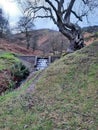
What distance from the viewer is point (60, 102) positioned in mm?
7934

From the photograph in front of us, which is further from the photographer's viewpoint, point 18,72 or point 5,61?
point 5,61

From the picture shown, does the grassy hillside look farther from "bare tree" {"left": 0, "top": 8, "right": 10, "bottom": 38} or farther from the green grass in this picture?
"bare tree" {"left": 0, "top": 8, "right": 10, "bottom": 38}

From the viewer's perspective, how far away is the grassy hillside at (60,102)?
6.98 meters

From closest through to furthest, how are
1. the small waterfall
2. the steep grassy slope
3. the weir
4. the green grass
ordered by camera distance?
1. the steep grassy slope
2. the green grass
3. the weir
4. the small waterfall

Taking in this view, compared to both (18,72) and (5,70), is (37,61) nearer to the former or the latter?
(18,72)

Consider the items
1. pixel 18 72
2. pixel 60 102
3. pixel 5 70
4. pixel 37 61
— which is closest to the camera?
pixel 60 102

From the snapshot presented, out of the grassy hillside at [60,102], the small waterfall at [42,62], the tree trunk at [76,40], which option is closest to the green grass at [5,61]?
the small waterfall at [42,62]

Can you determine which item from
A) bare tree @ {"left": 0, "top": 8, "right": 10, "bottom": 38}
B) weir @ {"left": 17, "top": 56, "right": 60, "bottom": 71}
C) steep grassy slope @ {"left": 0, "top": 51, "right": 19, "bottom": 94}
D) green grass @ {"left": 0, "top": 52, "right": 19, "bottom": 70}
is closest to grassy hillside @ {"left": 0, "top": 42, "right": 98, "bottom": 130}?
steep grassy slope @ {"left": 0, "top": 51, "right": 19, "bottom": 94}

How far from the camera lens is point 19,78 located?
1402 cm

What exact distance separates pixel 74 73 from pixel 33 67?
7715 millimetres

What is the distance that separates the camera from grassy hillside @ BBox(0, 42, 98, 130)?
6977 millimetres

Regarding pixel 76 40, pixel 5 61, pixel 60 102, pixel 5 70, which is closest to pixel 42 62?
pixel 76 40

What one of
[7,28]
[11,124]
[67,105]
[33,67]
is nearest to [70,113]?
[67,105]

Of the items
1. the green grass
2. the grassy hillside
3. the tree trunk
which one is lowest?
the grassy hillside
